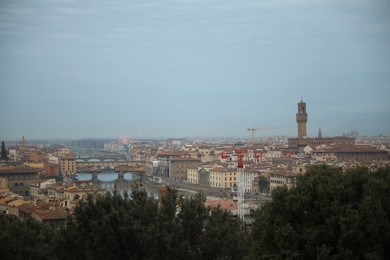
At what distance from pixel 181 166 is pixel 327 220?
40600 mm

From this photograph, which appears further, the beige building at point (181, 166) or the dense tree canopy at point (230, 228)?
the beige building at point (181, 166)

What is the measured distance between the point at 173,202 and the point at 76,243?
1629 millimetres

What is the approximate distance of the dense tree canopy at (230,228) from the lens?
7.96m

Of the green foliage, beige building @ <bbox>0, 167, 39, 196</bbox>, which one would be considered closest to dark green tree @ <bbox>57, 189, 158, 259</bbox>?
the green foliage

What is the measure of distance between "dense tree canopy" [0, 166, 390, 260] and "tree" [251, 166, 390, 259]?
11 millimetres

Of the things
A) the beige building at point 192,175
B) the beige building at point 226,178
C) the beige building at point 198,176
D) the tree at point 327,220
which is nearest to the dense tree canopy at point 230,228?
the tree at point 327,220

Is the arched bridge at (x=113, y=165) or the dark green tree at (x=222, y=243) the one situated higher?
the dark green tree at (x=222, y=243)

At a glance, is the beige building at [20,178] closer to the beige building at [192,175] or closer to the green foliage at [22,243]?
the beige building at [192,175]

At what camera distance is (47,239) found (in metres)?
10.7

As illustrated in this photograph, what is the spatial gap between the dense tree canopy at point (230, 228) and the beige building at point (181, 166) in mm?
37115

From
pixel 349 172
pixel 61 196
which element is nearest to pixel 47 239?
pixel 349 172

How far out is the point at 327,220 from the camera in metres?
8.09

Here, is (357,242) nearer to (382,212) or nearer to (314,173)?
(382,212)

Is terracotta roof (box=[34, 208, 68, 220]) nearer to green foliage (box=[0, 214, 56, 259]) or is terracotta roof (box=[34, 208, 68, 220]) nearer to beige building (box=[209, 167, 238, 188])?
green foliage (box=[0, 214, 56, 259])
